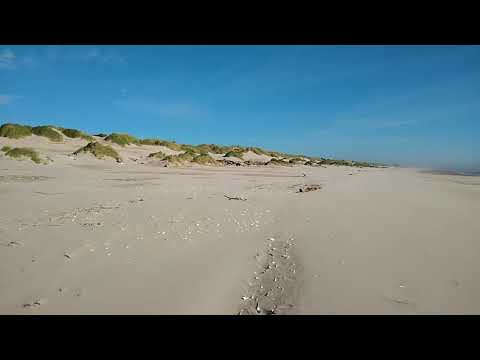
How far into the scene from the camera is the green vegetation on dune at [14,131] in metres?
18.9

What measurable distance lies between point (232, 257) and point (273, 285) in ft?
3.15

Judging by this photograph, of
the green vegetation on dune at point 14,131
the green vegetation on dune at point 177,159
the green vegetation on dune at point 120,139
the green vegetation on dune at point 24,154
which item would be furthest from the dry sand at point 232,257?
the green vegetation on dune at point 120,139

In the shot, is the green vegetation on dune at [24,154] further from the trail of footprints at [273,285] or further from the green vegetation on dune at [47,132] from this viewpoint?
the trail of footprints at [273,285]

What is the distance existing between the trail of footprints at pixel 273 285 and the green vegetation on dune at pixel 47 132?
23221mm

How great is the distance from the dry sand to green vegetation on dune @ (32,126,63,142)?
55.1ft

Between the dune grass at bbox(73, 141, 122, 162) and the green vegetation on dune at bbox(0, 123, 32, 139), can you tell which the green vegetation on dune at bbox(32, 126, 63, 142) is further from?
the dune grass at bbox(73, 141, 122, 162)

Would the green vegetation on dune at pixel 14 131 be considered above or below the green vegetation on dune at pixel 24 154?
above

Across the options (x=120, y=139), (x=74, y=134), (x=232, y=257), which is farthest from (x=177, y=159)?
(x=232, y=257)

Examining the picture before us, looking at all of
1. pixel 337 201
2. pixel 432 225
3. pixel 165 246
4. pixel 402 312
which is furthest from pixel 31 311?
pixel 337 201

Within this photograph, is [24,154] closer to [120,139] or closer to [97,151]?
[97,151]
